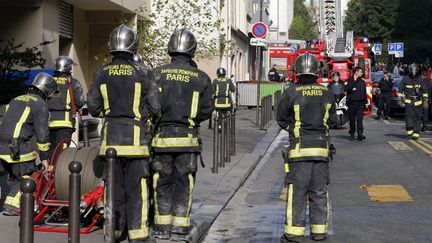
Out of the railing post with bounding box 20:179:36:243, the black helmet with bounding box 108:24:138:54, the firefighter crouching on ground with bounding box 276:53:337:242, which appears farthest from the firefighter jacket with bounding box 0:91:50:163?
the railing post with bounding box 20:179:36:243

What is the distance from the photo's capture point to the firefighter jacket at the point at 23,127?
8391 mm

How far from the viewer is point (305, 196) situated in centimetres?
789

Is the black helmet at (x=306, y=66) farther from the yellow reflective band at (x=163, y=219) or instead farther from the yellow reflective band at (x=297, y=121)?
the yellow reflective band at (x=163, y=219)

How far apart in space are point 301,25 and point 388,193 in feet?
290

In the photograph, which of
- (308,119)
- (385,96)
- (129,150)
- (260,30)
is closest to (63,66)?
(129,150)

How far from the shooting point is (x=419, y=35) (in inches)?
2704

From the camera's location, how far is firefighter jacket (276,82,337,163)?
7828 millimetres

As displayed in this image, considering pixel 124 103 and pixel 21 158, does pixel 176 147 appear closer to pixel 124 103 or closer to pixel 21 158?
pixel 124 103

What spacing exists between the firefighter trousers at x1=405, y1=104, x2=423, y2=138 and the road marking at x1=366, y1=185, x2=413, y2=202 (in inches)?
304

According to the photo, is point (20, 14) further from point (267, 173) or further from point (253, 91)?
point (253, 91)

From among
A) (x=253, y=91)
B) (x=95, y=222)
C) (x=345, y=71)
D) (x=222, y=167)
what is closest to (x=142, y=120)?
(x=95, y=222)

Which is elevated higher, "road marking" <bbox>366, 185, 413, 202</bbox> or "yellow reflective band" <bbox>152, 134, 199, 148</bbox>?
"yellow reflective band" <bbox>152, 134, 199, 148</bbox>

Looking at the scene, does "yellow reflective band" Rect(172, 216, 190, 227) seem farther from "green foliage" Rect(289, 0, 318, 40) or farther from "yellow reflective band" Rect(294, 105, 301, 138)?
"green foliage" Rect(289, 0, 318, 40)

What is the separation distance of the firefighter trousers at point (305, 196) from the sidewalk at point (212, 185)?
1042mm
